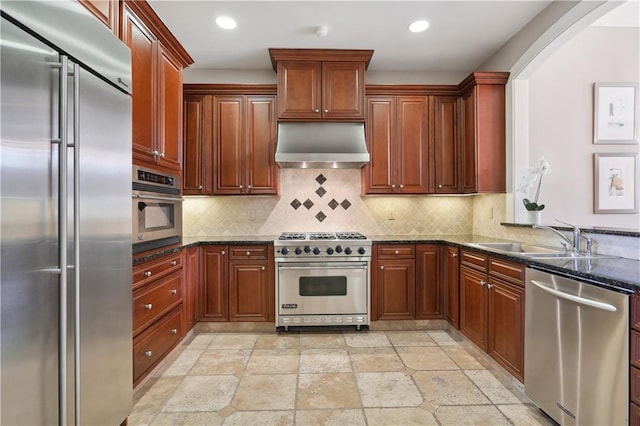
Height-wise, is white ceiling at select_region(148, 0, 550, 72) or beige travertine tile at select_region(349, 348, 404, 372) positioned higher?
white ceiling at select_region(148, 0, 550, 72)

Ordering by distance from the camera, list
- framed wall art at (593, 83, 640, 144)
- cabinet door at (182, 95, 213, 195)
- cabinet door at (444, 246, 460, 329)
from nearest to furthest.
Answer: cabinet door at (444, 246, 460, 329)
framed wall art at (593, 83, 640, 144)
cabinet door at (182, 95, 213, 195)

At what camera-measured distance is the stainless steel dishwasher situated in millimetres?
1490

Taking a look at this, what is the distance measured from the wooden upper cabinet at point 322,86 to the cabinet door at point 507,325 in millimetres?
2099

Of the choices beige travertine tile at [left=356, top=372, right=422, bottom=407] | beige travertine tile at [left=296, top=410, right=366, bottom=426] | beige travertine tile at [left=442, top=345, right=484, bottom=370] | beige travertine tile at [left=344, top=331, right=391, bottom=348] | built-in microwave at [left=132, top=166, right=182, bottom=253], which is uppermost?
built-in microwave at [left=132, top=166, right=182, bottom=253]

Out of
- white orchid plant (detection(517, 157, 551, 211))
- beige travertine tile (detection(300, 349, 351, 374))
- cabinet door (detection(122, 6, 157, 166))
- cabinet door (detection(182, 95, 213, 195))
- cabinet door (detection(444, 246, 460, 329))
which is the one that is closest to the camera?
cabinet door (detection(122, 6, 157, 166))

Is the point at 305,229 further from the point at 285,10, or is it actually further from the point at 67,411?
the point at 67,411

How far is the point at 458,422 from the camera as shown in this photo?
6.40ft

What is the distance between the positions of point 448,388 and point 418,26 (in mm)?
2993

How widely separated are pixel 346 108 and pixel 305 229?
4.90ft

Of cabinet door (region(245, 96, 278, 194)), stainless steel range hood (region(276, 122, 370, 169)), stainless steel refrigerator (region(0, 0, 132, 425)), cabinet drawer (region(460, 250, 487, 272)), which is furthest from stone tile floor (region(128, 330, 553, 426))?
stainless steel range hood (region(276, 122, 370, 169))

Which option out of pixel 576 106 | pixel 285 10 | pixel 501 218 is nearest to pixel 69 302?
pixel 285 10

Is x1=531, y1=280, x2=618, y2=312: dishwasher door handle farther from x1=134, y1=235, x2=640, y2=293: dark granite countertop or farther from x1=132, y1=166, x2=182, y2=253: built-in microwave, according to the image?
x1=132, y1=166, x2=182, y2=253: built-in microwave

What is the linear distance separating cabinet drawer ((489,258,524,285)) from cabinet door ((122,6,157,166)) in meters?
2.67

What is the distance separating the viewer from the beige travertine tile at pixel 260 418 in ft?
6.37
